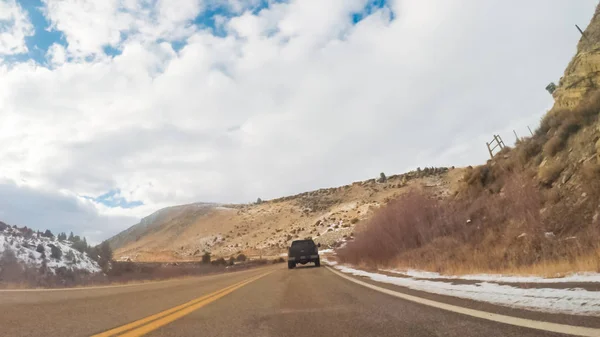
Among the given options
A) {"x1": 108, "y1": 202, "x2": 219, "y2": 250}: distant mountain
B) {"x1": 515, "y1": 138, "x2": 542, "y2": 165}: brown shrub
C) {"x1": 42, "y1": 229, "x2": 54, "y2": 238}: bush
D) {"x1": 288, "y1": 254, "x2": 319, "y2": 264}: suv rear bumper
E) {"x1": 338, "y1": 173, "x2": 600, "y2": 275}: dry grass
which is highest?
{"x1": 108, "y1": 202, "x2": 219, "y2": 250}: distant mountain

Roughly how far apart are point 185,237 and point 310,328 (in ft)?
329

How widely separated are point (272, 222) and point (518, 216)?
260ft

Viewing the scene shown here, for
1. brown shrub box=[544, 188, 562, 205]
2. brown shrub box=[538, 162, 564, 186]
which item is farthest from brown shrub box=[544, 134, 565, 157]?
brown shrub box=[544, 188, 562, 205]

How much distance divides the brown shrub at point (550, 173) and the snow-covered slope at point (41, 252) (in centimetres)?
2696

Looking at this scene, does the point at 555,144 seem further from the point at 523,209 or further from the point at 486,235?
the point at 523,209

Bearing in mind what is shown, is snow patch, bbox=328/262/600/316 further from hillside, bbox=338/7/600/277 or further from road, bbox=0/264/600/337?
hillside, bbox=338/7/600/277

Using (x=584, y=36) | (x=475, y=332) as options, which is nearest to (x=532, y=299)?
(x=475, y=332)

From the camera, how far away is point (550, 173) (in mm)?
15977

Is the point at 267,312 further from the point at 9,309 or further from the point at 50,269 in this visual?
the point at 50,269

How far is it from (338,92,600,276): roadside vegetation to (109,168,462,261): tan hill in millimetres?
40184

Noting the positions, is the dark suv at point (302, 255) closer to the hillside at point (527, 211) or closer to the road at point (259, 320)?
the hillside at point (527, 211)

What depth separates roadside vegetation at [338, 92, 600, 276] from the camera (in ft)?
36.4

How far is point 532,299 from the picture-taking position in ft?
15.8

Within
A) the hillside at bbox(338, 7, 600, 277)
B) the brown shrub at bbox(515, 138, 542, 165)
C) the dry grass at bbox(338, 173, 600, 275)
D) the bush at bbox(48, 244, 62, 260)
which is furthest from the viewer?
the bush at bbox(48, 244, 62, 260)
